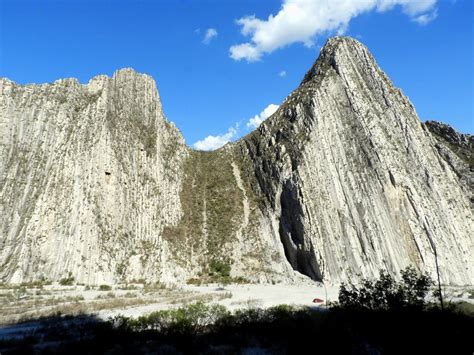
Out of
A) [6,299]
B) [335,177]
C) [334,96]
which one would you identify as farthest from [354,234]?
[6,299]

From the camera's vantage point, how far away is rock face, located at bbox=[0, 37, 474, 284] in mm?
41281

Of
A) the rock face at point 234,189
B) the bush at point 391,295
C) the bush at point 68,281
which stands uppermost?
the rock face at point 234,189

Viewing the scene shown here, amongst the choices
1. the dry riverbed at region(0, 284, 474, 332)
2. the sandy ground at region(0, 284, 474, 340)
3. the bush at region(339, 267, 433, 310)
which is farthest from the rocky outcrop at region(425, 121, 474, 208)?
the bush at region(339, 267, 433, 310)

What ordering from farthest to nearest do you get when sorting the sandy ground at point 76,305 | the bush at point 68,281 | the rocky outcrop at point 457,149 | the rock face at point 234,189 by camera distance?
the rocky outcrop at point 457,149 → the rock face at point 234,189 → the bush at point 68,281 → the sandy ground at point 76,305

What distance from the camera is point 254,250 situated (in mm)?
51344

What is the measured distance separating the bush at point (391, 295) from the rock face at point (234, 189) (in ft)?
96.1

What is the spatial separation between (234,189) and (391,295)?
4552cm

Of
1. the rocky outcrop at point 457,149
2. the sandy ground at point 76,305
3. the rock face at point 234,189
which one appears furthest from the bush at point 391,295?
the rocky outcrop at point 457,149

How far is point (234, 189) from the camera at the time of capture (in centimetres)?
6069

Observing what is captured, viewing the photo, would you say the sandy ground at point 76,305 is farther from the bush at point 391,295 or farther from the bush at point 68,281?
the bush at point 391,295

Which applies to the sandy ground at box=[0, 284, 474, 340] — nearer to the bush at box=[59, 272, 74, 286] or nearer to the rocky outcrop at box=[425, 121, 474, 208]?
the bush at box=[59, 272, 74, 286]

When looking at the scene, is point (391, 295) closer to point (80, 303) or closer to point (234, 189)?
point (80, 303)

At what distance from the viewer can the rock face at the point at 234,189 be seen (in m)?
41.3

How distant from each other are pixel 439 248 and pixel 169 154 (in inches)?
1583
